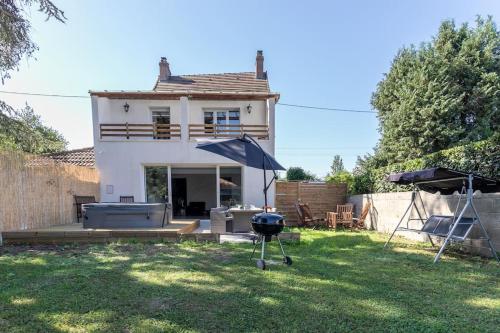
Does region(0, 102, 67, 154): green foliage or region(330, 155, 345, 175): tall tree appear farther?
region(330, 155, 345, 175): tall tree

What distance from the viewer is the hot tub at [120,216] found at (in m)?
8.13

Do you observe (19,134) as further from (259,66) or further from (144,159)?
(259,66)

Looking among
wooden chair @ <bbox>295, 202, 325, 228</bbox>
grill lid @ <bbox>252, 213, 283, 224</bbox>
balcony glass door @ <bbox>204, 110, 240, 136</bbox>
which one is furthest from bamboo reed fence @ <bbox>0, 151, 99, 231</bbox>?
wooden chair @ <bbox>295, 202, 325, 228</bbox>

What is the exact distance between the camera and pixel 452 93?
13906mm

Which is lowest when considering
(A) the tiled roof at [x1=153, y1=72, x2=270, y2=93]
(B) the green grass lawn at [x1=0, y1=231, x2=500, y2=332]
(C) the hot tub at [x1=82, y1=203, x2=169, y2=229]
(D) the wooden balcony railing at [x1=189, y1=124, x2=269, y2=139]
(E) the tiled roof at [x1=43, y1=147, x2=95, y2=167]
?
(B) the green grass lawn at [x1=0, y1=231, x2=500, y2=332]

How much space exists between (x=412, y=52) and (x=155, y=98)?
48.9ft

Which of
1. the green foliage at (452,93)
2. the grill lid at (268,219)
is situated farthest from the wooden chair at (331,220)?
the green foliage at (452,93)

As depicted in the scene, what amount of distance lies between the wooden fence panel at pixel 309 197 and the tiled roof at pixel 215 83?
16.9ft

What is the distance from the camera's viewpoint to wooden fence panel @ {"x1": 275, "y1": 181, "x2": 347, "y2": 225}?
12.0 meters

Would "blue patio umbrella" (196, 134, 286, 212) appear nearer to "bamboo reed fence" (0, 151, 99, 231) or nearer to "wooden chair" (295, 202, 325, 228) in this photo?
"bamboo reed fence" (0, 151, 99, 231)

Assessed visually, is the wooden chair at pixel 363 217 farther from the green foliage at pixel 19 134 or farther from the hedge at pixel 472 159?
the green foliage at pixel 19 134

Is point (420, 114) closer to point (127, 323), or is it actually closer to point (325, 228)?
point (325, 228)

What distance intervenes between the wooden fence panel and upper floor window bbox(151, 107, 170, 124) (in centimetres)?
581

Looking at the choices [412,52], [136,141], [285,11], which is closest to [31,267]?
[136,141]
